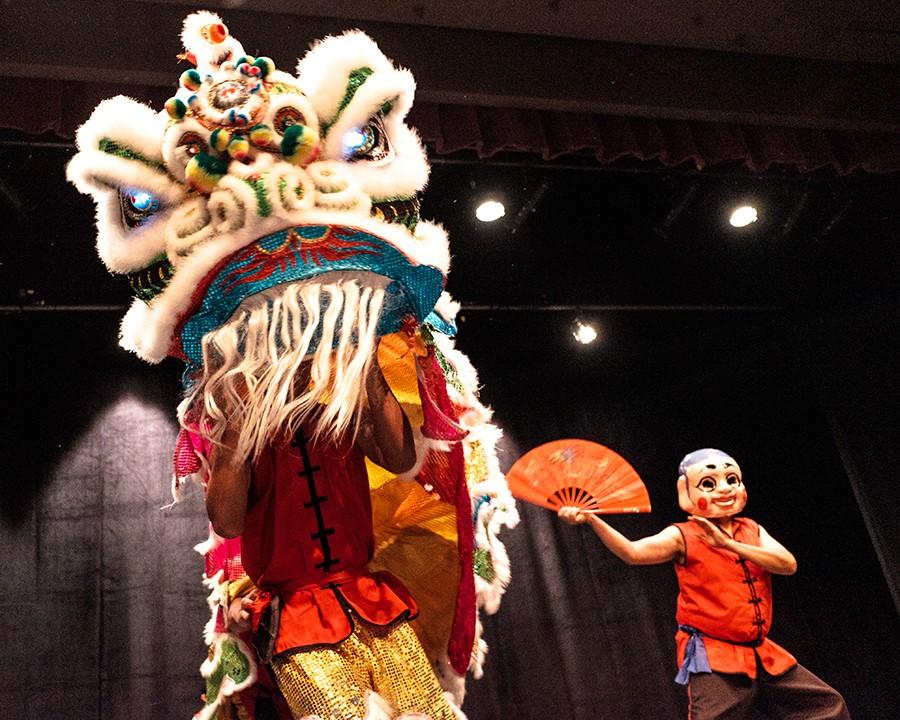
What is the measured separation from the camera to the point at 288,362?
1.31 meters

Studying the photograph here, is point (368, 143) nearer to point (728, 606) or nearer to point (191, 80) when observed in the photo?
point (191, 80)

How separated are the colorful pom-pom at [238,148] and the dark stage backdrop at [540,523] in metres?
2.65

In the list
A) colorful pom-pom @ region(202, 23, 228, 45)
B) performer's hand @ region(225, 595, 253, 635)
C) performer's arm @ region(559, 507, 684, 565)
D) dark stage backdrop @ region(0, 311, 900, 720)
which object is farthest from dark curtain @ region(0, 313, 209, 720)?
colorful pom-pom @ region(202, 23, 228, 45)

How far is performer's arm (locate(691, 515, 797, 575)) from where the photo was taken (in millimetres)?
2926

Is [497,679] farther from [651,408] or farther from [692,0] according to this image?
[692,0]

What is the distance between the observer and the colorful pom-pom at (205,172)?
1402 millimetres

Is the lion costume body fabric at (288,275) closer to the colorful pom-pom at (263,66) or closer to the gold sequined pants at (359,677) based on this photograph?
the colorful pom-pom at (263,66)

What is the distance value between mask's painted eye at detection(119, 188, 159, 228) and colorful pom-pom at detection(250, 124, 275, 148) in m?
0.19

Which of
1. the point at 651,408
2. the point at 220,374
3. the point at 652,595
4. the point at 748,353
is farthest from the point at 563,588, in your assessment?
the point at 220,374

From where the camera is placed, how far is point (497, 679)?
4090mm

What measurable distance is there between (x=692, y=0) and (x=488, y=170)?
98 cm

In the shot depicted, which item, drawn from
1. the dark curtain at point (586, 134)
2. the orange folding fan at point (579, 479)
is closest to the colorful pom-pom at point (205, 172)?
the orange folding fan at point (579, 479)

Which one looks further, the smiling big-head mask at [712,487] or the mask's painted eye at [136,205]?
the smiling big-head mask at [712,487]

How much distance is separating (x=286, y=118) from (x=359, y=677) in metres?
0.86
